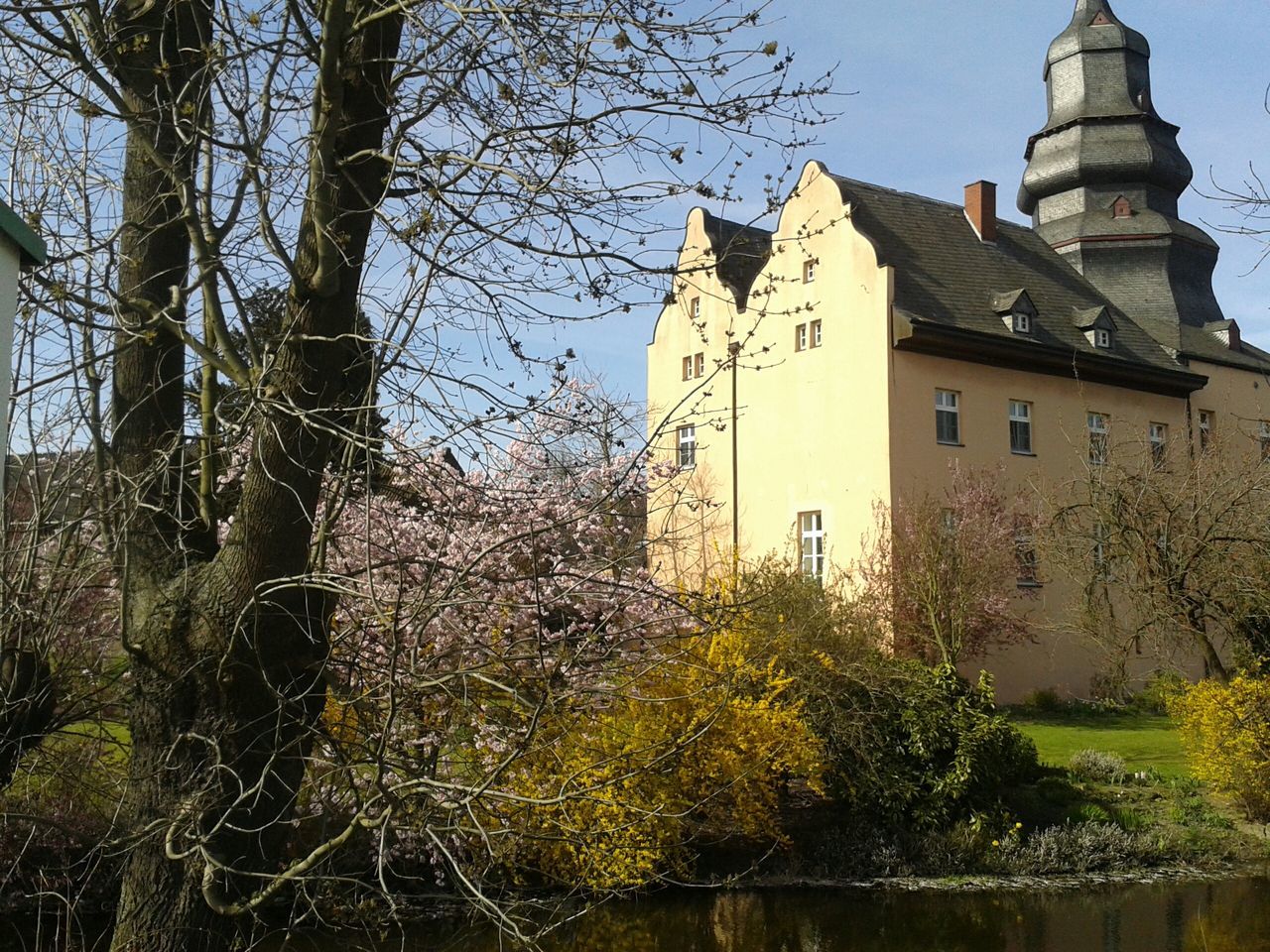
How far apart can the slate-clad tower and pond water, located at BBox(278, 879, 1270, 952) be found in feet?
74.7

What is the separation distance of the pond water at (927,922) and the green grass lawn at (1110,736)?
501cm

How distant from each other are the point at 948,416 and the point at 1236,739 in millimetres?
12304

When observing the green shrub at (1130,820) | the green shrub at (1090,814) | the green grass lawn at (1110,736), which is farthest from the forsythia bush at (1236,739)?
the green grass lawn at (1110,736)

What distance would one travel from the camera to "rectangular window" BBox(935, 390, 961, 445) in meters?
26.5

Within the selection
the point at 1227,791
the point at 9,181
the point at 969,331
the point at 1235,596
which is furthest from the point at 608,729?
the point at 969,331

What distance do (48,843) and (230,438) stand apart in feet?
15.5

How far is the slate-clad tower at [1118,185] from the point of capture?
33688 millimetres

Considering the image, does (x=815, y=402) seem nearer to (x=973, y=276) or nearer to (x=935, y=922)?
(x=973, y=276)

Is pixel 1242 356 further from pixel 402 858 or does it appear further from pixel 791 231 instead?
pixel 402 858

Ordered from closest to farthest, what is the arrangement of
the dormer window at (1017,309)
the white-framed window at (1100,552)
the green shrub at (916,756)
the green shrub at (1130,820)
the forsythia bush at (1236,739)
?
the green shrub at (916,756)
the white-framed window at (1100,552)
the forsythia bush at (1236,739)
the green shrub at (1130,820)
the dormer window at (1017,309)

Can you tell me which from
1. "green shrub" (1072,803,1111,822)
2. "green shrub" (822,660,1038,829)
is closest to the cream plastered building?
"green shrub" (1072,803,1111,822)

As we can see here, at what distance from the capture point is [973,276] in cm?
2877

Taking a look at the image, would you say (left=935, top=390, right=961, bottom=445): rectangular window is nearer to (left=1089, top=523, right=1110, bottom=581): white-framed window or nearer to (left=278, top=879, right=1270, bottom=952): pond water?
(left=1089, top=523, right=1110, bottom=581): white-framed window

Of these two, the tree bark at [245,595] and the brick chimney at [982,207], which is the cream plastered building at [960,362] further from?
the tree bark at [245,595]
